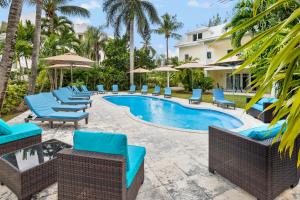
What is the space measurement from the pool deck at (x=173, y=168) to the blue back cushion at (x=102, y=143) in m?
1.05

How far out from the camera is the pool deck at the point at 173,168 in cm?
310

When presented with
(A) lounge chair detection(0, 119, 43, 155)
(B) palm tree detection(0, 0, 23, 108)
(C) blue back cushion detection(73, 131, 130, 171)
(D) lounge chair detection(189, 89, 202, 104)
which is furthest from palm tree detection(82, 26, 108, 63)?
(C) blue back cushion detection(73, 131, 130, 171)

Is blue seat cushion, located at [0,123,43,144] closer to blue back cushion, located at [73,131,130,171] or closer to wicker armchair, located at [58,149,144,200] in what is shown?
wicker armchair, located at [58,149,144,200]

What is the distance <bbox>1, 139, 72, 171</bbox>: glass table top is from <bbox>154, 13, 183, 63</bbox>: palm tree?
31869mm

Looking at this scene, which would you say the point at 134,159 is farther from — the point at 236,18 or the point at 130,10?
the point at 130,10

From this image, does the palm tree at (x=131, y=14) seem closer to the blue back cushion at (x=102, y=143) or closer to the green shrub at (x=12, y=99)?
the green shrub at (x=12, y=99)

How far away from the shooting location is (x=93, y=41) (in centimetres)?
3259

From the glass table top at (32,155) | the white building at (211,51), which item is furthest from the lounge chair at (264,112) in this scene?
the white building at (211,51)

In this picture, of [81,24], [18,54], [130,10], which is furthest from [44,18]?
[81,24]

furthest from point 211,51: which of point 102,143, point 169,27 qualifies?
point 102,143

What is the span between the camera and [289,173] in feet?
10.0

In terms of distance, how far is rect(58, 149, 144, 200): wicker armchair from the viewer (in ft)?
7.78

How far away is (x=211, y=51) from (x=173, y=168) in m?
26.1

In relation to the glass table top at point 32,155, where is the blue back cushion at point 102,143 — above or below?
above
